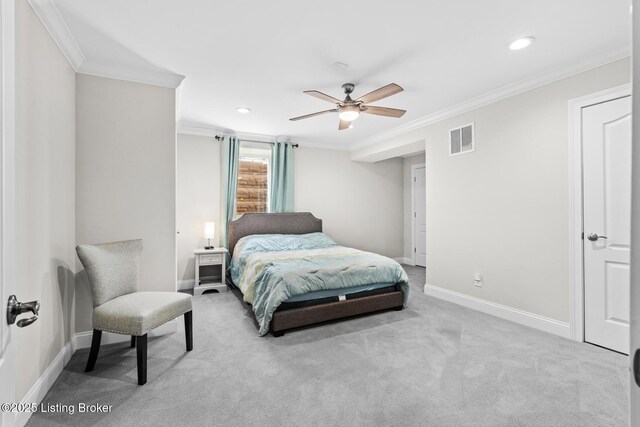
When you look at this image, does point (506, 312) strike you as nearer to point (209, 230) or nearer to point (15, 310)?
point (15, 310)

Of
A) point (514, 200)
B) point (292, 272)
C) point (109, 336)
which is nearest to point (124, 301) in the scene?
point (109, 336)

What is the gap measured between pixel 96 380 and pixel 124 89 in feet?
8.06

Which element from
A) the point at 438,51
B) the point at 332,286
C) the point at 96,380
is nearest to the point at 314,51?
the point at 438,51

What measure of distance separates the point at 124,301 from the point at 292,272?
142 cm

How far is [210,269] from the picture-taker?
4809 millimetres

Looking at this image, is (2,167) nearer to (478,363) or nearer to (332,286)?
(332,286)

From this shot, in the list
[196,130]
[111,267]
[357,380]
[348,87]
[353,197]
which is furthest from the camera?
[353,197]

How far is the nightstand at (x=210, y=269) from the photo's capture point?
435 centimetres

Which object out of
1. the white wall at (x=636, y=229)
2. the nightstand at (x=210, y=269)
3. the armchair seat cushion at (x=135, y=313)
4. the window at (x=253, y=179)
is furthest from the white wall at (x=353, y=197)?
the white wall at (x=636, y=229)

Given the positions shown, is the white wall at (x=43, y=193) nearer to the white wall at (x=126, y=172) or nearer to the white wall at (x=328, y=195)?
the white wall at (x=126, y=172)

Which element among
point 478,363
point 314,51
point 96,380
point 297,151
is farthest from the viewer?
point 297,151

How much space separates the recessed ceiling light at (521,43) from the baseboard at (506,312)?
8.31 feet

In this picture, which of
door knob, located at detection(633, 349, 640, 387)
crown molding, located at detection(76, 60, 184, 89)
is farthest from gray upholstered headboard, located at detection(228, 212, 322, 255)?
door knob, located at detection(633, 349, 640, 387)

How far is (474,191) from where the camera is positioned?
370 centimetres
